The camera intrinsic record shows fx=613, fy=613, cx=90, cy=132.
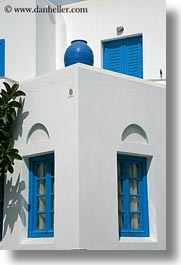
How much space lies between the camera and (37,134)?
1031 cm

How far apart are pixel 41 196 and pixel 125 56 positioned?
3.39 m

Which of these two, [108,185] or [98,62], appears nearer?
[108,185]

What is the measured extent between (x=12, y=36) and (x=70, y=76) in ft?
9.95

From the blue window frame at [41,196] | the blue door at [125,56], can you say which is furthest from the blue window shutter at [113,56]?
the blue window frame at [41,196]

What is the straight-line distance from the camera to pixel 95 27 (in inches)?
485

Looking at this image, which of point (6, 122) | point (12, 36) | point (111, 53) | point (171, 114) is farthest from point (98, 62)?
point (171, 114)

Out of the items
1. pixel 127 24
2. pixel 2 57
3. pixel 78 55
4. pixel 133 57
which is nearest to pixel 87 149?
pixel 78 55

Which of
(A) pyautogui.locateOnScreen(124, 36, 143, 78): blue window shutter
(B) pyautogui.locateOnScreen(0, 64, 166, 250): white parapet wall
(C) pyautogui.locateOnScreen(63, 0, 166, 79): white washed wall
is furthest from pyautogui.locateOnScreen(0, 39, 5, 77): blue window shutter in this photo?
(A) pyautogui.locateOnScreen(124, 36, 143, 78): blue window shutter

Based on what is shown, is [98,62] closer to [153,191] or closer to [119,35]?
[119,35]

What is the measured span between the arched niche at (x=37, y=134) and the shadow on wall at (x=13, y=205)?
716 millimetres

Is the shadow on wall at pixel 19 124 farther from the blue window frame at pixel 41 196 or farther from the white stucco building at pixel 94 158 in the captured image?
the blue window frame at pixel 41 196

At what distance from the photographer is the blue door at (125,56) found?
38.5 feet

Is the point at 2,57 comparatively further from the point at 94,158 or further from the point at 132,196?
the point at 132,196

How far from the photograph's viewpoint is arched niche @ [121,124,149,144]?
10180 millimetres
